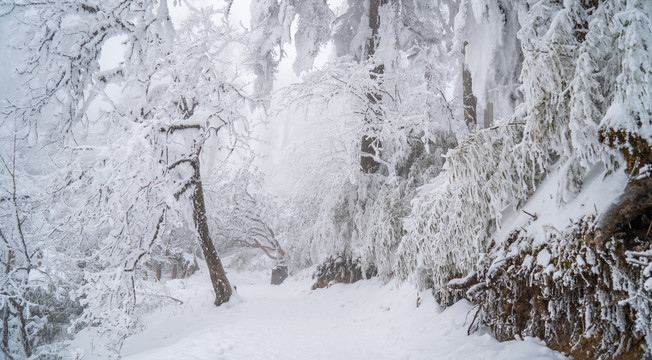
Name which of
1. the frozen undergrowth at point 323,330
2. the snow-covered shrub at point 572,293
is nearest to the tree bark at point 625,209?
the snow-covered shrub at point 572,293

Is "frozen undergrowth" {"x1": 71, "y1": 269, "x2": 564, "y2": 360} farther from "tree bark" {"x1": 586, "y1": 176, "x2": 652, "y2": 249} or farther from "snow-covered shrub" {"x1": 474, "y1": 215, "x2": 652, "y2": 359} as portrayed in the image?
"tree bark" {"x1": 586, "y1": 176, "x2": 652, "y2": 249}

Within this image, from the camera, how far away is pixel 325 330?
569 centimetres

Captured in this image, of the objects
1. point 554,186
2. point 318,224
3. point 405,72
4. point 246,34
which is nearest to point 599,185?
point 554,186

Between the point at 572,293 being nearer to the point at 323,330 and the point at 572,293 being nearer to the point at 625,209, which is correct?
the point at 625,209

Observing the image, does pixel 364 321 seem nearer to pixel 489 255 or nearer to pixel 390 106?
pixel 489 255

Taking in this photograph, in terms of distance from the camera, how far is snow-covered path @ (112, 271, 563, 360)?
334cm

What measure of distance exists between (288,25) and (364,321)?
245 inches

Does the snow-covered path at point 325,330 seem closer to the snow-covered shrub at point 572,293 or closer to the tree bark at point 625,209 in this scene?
the snow-covered shrub at point 572,293

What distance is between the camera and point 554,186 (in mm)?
2676

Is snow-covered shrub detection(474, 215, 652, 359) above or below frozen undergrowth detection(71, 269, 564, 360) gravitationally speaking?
above

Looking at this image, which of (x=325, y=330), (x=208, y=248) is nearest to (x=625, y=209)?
(x=325, y=330)

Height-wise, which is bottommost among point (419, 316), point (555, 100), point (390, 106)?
point (419, 316)

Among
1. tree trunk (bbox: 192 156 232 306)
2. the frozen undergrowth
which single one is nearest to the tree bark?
the frozen undergrowth

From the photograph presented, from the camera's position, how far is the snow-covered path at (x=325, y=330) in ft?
11.0
